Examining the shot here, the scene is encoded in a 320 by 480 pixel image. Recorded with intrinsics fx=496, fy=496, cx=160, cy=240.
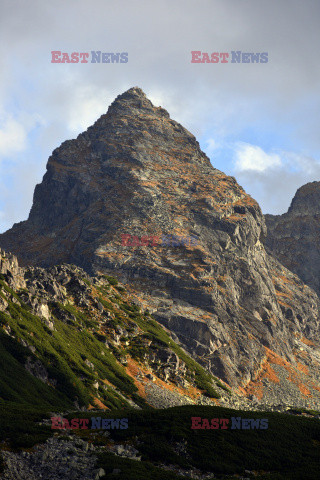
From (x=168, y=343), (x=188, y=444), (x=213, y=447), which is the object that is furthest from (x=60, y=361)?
(x=168, y=343)

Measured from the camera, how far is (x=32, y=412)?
65688 millimetres

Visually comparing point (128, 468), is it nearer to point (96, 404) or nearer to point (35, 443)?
point (35, 443)

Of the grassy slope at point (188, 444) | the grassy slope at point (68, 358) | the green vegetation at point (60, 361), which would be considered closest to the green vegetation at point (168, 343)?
the grassy slope at point (68, 358)

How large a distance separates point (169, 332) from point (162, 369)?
39.2m

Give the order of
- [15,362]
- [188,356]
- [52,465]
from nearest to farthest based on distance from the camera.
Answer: [52,465]
[15,362]
[188,356]

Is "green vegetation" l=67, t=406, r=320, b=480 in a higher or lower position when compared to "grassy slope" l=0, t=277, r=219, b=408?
lower

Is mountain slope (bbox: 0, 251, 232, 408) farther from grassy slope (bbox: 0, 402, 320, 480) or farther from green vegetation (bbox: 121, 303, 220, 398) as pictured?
grassy slope (bbox: 0, 402, 320, 480)

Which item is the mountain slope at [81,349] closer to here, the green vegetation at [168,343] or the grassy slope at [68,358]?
the grassy slope at [68,358]

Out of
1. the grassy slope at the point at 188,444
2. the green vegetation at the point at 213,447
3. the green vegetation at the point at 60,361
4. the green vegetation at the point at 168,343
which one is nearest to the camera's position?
the grassy slope at the point at 188,444

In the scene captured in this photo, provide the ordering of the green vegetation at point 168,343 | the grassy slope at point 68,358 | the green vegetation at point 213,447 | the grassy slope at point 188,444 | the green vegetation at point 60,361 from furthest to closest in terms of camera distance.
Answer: the green vegetation at point 168,343 → the green vegetation at point 60,361 → the grassy slope at point 68,358 → the green vegetation at point 213,447 → the grassy slope at point 188,444

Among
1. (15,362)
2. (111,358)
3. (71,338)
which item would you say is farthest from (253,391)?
(15,362)

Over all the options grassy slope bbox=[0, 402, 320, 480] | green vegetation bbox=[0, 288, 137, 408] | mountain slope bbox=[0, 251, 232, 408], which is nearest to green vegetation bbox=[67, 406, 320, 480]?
grassy slope bbox=[0, 402, 320, 480]

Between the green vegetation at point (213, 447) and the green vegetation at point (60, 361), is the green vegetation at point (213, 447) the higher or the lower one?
the lower one

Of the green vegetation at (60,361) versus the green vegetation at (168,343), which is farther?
A: the green vegetation at (168,343)
